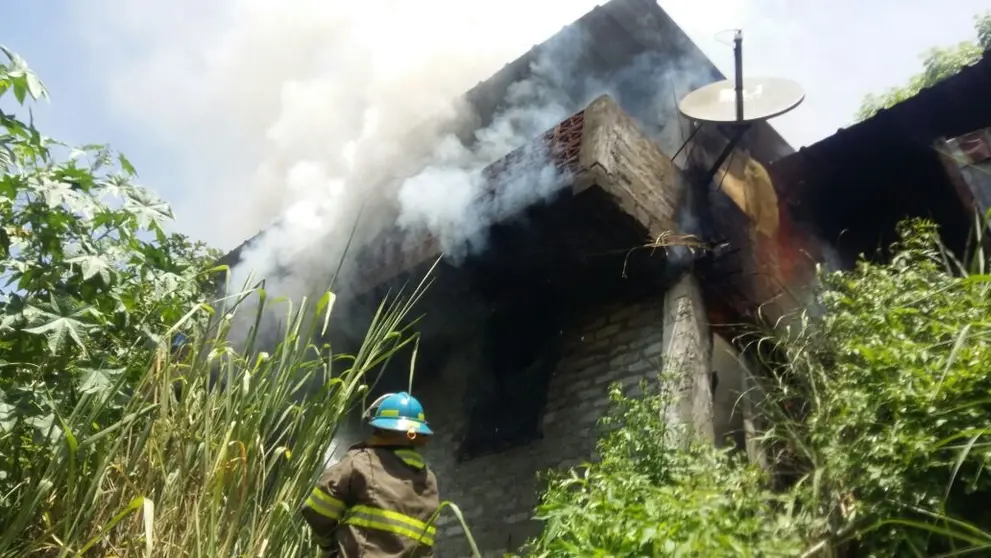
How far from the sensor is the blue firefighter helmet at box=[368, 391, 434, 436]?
3.53 m

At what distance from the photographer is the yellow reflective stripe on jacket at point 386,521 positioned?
10.5ft

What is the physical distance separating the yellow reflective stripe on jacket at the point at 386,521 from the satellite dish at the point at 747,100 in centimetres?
381

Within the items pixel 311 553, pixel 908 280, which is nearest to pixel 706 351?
pixel 908 280

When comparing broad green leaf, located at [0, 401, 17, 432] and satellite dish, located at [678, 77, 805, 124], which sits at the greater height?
satellite dish, located at [678, 77, 805, 124]

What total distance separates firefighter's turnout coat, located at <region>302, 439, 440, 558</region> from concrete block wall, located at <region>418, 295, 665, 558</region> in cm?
185

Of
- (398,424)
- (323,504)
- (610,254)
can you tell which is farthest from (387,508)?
(610,254)

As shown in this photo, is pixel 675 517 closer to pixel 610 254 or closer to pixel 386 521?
pixel 386 521

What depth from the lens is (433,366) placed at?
6.77 m

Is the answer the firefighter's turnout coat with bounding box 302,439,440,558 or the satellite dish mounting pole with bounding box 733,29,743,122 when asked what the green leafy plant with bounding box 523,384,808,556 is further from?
the satellite dish mounting pole with bounding box 733,29,743,122

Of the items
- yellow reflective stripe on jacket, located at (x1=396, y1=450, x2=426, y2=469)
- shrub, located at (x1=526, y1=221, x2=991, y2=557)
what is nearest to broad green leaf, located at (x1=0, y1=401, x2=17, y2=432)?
yellow reflective stripe on jacket, located at (x1=396, y1=450, x2=426, y2=469)

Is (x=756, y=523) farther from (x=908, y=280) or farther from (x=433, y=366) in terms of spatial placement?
(x=433, y=366)

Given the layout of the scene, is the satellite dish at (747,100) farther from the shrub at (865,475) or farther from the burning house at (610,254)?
the shrub at (865,475)

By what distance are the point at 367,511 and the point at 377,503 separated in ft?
0.19

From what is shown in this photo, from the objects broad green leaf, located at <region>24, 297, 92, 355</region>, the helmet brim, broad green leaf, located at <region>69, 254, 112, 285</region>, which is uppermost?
broad green leaf, located at <region>69, 254, 112, 285</region>
